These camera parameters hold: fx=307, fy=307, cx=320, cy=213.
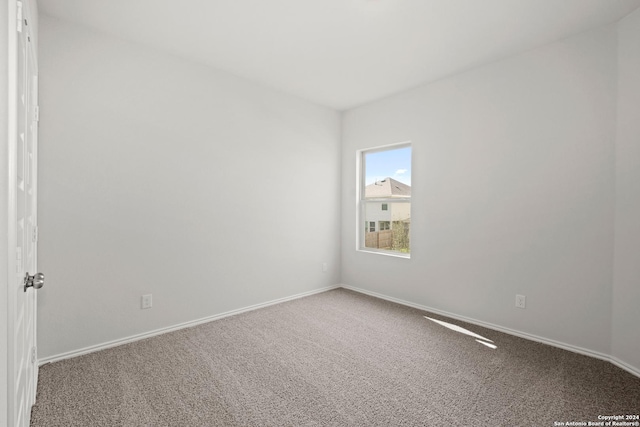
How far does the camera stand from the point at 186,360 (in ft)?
7.65

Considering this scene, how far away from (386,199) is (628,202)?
2247 millimetres

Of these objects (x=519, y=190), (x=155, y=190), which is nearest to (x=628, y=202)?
(x=519, y=190)

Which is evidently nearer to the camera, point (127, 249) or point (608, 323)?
point (608, 323)

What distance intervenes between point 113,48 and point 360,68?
2.18 metres

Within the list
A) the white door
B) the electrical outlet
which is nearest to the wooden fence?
the electrical outlet

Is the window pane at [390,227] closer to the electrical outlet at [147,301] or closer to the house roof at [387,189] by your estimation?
the house roof at [387,189]

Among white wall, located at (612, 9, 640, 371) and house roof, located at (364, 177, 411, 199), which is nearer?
white wall, located at (612, 9, 640, 371)

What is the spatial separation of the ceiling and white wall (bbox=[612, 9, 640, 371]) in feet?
0.97

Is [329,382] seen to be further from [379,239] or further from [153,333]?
[379,239]

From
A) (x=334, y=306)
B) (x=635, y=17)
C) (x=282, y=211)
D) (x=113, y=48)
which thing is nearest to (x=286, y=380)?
(x=334, y=306)

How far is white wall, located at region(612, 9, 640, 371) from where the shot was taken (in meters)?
2.17

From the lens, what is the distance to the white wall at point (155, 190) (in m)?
2.31

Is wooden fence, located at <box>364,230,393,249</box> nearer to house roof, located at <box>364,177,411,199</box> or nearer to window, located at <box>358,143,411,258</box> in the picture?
window, located at <box>358,143,411,258</box>

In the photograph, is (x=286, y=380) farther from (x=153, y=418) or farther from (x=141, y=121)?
(x=141, y=121)
